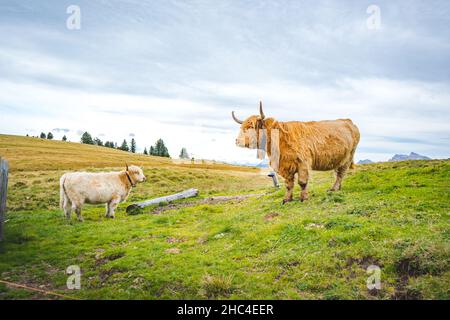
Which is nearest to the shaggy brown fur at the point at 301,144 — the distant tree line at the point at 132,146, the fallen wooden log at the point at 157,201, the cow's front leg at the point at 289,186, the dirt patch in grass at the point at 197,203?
the cow's front leg at the point at 289,186

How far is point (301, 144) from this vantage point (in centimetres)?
1177

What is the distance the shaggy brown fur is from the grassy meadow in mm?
1256

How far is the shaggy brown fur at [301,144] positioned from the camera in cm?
1174

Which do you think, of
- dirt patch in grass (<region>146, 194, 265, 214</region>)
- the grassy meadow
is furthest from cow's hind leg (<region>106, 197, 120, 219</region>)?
dirt patch in grass (<region>146, 194, 265, 214</region>)

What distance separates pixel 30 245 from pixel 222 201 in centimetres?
1055

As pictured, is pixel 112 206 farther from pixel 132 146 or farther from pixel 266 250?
pixel 132 146

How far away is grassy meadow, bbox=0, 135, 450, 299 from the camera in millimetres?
5930

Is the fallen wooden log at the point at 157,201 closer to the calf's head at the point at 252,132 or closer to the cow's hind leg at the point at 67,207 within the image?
the cow's hind leg at the point at 67,207

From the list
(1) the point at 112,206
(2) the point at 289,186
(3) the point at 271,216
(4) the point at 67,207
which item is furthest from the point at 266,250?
(4) the point at 67,207

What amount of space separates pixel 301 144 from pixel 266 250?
5078 mm

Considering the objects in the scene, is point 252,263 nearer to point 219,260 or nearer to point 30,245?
point 219,260
